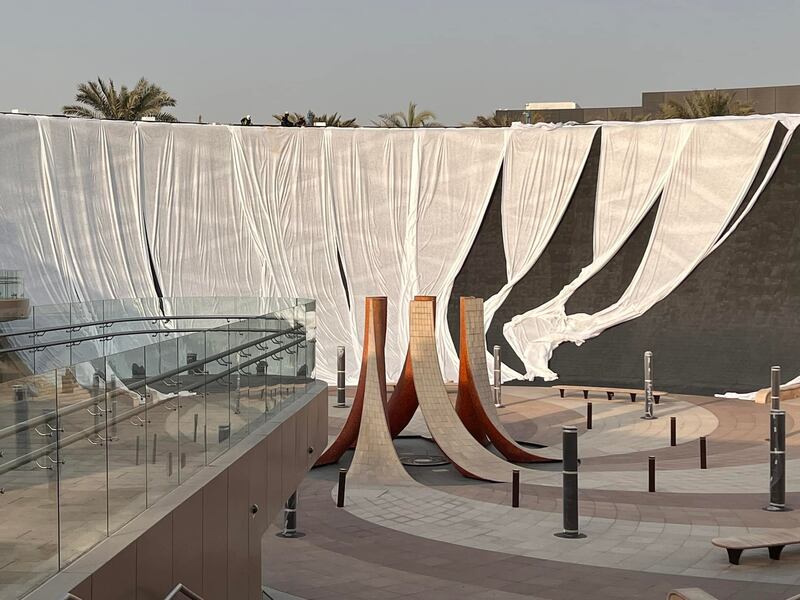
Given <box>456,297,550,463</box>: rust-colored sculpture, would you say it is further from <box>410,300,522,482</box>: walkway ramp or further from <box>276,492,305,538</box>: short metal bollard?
<box>276,492,305,538</box>: short metal bollard

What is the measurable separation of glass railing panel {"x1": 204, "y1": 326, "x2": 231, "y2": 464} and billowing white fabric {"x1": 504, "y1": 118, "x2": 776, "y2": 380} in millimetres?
16169

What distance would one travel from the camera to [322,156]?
82.0 feet

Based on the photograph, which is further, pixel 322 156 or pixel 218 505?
pixel 322 156

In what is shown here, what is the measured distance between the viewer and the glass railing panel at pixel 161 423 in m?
5.88

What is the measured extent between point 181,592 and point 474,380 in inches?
415

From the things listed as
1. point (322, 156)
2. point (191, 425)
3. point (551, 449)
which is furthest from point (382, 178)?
point (191, 425)

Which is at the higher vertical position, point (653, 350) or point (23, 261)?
point (23, 261)

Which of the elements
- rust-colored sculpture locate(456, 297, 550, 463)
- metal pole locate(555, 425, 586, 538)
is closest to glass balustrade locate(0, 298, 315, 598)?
metal pole locate(555, 425, 586, 538)

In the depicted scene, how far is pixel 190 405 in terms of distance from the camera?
22.5 feet

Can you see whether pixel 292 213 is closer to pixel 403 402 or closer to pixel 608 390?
pixel 608 390

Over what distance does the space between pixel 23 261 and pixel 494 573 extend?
51.7 feet

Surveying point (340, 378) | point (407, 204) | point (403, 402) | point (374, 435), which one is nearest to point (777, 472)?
point (374, 435)

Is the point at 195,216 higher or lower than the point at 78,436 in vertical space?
higher

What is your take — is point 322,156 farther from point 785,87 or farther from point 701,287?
point 785,87
